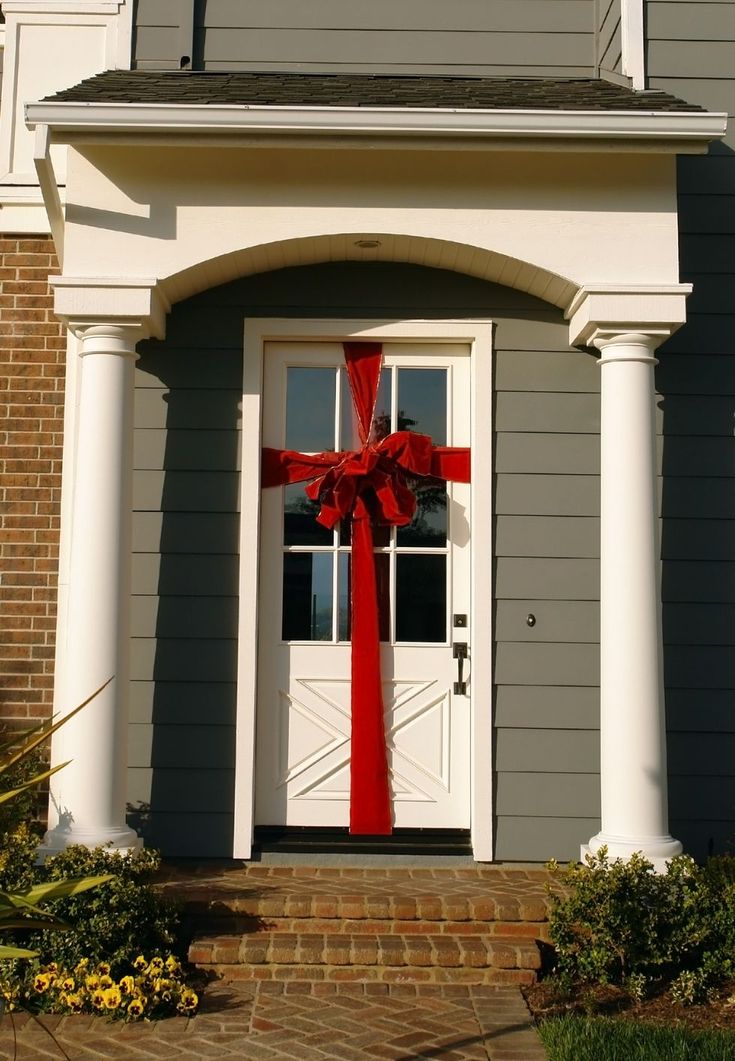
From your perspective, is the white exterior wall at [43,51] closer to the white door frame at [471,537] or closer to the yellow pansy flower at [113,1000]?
the white door frame at [471,537]

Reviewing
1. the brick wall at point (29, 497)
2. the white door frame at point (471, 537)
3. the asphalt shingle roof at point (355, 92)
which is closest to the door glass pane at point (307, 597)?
the white door frame at point (471, 537)

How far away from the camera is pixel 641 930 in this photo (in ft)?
14.2

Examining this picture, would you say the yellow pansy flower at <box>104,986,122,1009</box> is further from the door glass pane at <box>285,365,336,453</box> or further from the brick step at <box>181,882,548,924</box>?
the door glass pane at <box>285,365,336,453</box>

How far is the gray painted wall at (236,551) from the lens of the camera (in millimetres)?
5324

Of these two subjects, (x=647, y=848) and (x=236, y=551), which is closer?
(x=647, y=848)

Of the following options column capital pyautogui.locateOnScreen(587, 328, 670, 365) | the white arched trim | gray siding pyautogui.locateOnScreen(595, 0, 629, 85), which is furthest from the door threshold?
gray siding pyautogui.locateOnScreen(595, 0, 629, 85)

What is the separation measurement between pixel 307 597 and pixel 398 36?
3.14m

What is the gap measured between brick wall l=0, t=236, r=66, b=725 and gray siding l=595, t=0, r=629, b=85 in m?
3.29

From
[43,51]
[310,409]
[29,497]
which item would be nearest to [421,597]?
[310,409]

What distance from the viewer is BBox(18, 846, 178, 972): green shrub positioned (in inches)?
166

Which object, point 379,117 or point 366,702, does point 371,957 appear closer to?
point 366,702

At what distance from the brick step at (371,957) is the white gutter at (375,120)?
11.5 ft

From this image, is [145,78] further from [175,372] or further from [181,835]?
[181,835]

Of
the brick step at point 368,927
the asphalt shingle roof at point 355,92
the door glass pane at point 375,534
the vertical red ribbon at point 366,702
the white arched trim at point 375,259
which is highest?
the asphalt shingle roof at point 355,92
